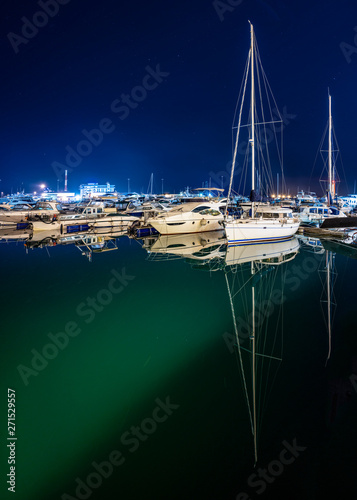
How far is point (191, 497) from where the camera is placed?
3.29m

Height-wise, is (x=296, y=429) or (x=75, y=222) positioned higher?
(x=75, y=222)

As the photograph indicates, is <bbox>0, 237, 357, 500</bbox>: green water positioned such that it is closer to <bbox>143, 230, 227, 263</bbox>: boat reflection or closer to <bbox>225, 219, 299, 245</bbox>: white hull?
<bbox>143, 230, 227, 263</bbox>: boat reflection

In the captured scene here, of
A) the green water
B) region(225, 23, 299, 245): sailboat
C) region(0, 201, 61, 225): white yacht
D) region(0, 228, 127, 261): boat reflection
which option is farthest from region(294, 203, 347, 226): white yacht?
region(0, 201, 61, 225): white yacht

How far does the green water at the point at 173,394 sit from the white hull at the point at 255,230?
868cm

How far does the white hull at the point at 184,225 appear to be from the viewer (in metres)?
23.5

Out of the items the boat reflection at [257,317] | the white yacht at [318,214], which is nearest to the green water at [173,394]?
the boat reflection at [257,317]

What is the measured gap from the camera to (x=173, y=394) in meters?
4.98

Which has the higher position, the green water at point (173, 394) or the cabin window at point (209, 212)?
the cabin window at point (209, 212)

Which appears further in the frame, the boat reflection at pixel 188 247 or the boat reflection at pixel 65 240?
the boat reflection at pixel 65 240

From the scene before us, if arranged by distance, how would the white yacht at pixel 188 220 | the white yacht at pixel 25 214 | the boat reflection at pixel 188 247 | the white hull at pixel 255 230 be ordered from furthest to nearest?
the white yacht at pixel 25 214, the white yacht at pixel 188 220, the white hull at pixel 255 230, the boat reflection at pixel 188 247

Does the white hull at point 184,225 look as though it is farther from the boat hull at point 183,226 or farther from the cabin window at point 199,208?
the cabin window at point 199,208

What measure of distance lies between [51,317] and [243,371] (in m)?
5.74

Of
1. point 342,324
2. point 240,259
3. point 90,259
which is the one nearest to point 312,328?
point 342,324

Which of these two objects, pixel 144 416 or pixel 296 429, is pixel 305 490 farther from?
pixel 144 416
